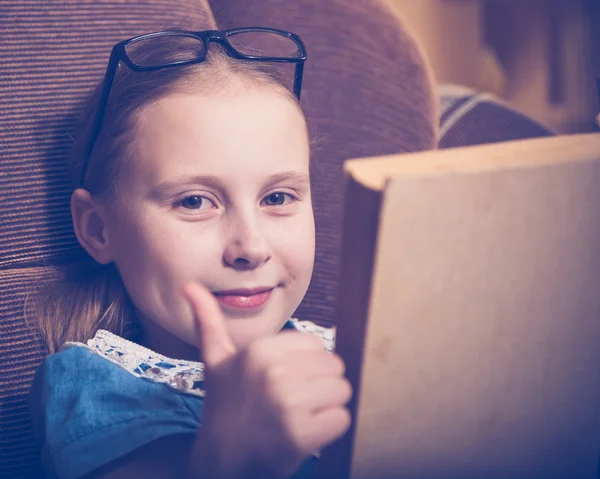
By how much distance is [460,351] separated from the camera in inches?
18.0

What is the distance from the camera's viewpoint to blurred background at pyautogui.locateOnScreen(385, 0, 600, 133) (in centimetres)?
300

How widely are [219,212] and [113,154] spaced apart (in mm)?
183

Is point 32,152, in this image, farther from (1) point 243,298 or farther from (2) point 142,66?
(1) point 243,298

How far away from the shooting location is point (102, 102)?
0.87 m

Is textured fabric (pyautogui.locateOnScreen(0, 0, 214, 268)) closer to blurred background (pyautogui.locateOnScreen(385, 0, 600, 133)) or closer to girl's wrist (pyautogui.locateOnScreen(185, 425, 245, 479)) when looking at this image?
girl's wrist (pyautogui.locateOnScreen(185, 425, 245, 479))

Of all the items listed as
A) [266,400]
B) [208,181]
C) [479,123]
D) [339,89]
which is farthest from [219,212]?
[479,123]

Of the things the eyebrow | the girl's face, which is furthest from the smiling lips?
the eyebrow

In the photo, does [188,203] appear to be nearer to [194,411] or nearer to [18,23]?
[194,411]

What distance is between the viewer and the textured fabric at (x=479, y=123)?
1.14 metres

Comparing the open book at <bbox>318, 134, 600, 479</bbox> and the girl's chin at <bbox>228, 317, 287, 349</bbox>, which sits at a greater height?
the open book at <bbox>318, 134, 600, 479</bbox>

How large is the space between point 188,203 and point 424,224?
0.40m

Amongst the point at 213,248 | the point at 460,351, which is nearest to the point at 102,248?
the point at 213,248

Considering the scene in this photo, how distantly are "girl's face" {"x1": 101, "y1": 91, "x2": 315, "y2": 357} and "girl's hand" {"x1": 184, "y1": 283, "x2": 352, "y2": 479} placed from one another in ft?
0.68

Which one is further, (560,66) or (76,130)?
(560,66)
